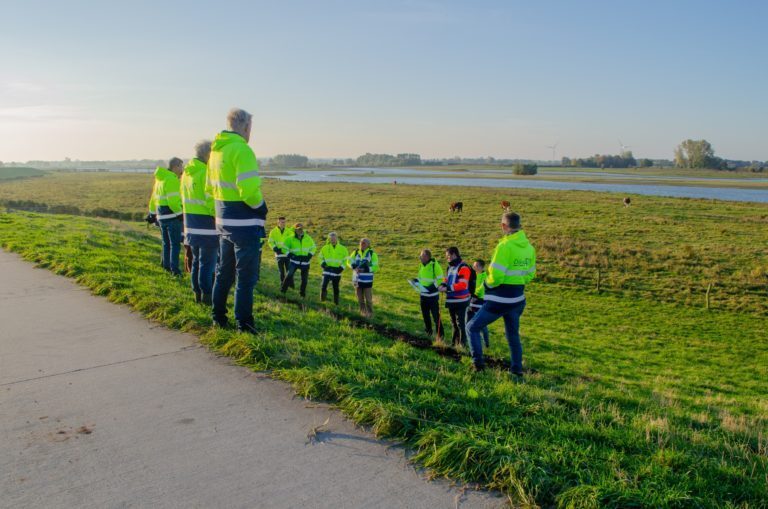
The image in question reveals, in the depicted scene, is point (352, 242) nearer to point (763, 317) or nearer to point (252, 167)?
point (763, 317)

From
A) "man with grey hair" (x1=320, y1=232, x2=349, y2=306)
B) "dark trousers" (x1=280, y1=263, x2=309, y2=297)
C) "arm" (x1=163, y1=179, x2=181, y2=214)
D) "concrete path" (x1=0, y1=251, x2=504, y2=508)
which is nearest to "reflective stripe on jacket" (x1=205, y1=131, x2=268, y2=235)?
"concrete path" (x1=0, y1=251, x2=504, y2=508)

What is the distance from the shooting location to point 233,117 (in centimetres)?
591

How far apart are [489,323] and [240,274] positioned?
313 centimetres

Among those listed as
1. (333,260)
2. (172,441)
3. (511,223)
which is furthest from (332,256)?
(172,441)

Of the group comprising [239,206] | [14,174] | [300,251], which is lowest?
[300,251]

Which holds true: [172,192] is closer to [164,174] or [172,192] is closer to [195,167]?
[164,174]

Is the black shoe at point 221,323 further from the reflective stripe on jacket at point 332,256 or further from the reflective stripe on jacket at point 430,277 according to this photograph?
the reflective stripe on jacket at point 332,256

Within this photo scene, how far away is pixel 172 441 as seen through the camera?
12.1 ft

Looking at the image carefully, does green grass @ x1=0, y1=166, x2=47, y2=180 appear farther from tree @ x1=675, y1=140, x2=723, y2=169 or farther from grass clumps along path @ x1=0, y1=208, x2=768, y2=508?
tree @ x1=675, y1=140, x2=723, y2=169

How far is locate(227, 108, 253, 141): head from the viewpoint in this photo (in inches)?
233

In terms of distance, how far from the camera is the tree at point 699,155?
7397 inches

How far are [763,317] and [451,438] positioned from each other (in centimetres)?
2227

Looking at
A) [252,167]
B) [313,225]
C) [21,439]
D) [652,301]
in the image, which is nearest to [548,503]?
[21,439]

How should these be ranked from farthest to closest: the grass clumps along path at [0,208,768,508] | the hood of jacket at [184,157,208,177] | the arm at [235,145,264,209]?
1. the hood of jacket at [184,157,208,177]
2. the arm at [235,145,264,209]
3. the grass clumps along path at [0,208,768,508]
